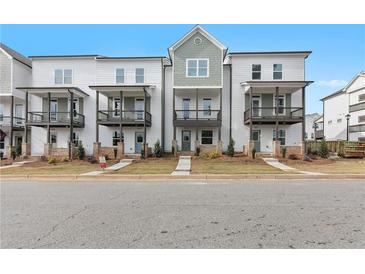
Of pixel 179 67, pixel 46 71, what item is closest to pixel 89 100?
pixel 46 71

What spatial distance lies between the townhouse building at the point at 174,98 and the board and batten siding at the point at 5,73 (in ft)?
3.59

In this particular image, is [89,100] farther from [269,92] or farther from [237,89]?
[269,92]

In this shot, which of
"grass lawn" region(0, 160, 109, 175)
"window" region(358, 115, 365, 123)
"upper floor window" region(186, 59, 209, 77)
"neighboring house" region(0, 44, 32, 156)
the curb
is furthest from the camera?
"window" region(358, 115, 365, 123)

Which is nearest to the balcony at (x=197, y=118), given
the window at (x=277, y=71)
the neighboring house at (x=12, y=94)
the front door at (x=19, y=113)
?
the window at (x=277, y=71)

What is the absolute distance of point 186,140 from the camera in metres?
24.8

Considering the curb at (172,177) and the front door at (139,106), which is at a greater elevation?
the front door at (139,106)

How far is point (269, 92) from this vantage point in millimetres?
24016

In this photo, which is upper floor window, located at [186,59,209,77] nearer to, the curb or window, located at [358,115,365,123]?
the curb

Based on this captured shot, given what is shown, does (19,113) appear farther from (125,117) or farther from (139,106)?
(139,106)

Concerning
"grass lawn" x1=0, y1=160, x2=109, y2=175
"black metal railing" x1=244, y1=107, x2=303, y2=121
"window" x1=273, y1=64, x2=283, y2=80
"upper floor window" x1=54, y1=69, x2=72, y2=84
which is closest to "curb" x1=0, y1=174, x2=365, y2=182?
"grass lawn" x1=0, y1=160, x2=109, y2=175

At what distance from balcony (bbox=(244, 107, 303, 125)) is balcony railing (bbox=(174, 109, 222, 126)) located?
2.84 metres

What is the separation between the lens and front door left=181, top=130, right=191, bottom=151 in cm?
2478

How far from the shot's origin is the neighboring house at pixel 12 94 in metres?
25.0

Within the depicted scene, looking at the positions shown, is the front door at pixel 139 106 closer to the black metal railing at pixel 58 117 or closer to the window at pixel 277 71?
the black metal railing at pixel 58 117
